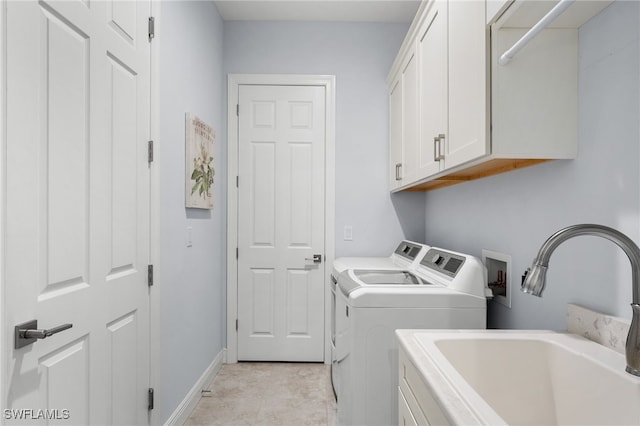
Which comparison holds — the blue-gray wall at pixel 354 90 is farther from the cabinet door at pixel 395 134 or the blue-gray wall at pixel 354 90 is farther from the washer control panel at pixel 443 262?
the washer control panel at pixel 443 262

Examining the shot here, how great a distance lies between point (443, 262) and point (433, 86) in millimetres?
896

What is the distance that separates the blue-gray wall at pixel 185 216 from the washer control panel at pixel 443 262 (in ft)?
4.64

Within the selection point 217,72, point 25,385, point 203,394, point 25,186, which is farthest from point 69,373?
point 217,72

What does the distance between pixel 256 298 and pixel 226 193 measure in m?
0.89

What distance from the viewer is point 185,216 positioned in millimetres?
2209

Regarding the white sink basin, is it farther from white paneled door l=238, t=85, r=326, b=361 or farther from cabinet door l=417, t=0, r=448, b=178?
white paneled door l=238, t=85, r=326, b=361

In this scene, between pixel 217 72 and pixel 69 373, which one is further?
pixel 217 72

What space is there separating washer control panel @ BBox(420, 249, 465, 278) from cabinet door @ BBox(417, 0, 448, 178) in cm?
44

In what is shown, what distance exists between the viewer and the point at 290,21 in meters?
3.09

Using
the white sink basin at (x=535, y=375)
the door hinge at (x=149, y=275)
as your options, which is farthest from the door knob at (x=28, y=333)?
the white sink basin at (x=535, y=375)

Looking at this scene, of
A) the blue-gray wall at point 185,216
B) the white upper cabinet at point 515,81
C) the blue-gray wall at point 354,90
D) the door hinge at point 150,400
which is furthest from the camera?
the blue-gray wall at point 354,90

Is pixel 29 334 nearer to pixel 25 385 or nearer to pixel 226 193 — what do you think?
pixel 25 385

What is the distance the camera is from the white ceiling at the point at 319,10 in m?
2.82

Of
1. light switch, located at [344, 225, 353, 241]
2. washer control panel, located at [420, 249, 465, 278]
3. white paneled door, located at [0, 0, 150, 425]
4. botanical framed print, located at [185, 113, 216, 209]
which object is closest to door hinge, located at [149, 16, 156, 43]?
white paneled door, located at [0, 0, 150, 425]
